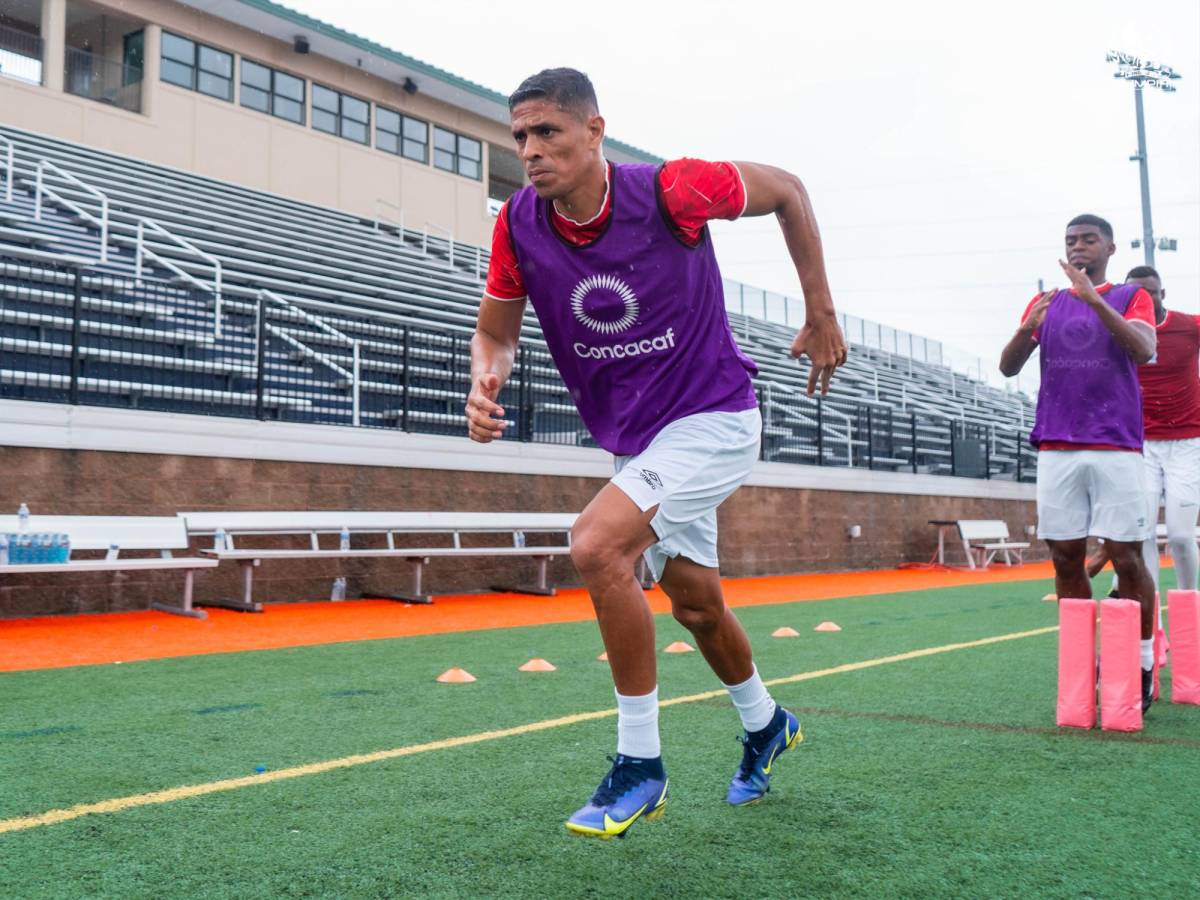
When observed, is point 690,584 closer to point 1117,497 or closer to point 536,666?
point 1117,497

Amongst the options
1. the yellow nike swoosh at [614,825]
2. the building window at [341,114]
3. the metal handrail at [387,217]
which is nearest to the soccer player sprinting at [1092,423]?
the yellow nike swoosh at [614,825]

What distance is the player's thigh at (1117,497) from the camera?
538 cm

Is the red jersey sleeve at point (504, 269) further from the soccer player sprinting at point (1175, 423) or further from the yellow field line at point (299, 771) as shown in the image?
the soccer player sprinting at point (1175, 423)

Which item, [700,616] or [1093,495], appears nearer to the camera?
[700,616]

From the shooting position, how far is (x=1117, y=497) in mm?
5402

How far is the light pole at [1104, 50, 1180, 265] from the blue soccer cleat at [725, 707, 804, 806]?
1103 inches

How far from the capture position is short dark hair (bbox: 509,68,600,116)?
3.28 m

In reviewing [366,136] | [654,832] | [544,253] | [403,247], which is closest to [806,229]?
[544,253]

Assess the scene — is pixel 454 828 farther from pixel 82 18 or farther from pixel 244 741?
pixel 82 18

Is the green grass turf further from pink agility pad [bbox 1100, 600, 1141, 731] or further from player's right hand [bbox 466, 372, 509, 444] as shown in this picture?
player's right hand [bbox 466, 372, 509, 444]

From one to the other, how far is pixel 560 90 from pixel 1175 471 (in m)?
5.01

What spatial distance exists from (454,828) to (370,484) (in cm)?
972

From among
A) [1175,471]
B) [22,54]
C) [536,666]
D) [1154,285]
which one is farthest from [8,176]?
[1175,471]

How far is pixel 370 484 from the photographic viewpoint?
12711 millimetres
